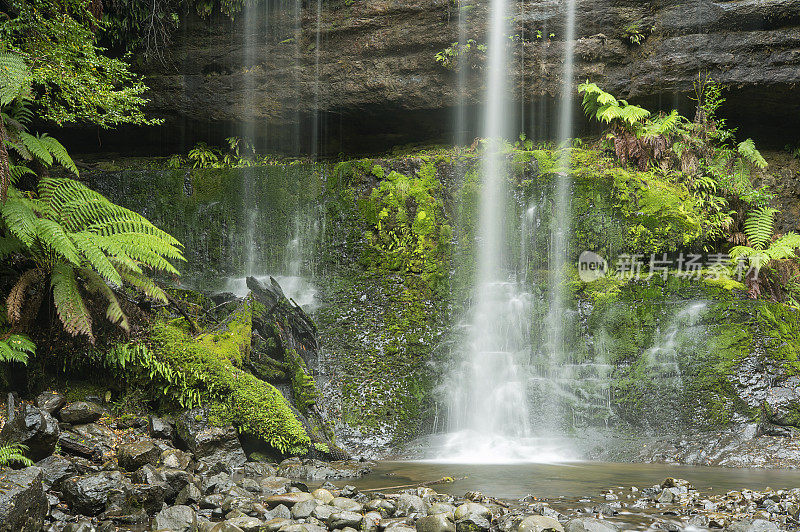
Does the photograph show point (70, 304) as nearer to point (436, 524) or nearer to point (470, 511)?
point (436, 524)

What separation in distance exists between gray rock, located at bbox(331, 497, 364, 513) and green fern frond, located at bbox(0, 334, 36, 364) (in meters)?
2.91

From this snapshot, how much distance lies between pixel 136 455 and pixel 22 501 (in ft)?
3.94

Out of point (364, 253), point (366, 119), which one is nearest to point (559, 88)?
point (366, 119)

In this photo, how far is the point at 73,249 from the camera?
15.9ft

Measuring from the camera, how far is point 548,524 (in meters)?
3.22

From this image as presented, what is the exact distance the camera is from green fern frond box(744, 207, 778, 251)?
312 inches

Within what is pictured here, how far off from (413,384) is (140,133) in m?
7.79

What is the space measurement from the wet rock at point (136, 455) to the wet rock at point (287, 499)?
1102 mm

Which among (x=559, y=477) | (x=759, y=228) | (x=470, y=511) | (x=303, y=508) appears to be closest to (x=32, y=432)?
(x=303, y=508)

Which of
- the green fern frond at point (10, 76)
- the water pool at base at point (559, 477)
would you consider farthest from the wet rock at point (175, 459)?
the green fern frond at point (10, 76)

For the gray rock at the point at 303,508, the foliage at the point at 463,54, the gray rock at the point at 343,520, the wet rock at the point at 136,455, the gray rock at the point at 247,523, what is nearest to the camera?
the gray rock at the point at 247,523

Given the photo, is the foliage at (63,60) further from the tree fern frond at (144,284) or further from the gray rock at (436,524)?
the gray rock at (436,524)

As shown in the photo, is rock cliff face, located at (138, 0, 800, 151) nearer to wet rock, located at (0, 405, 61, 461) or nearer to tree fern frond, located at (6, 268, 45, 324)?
tree fern frond, located at (6, 268, 45, 324)

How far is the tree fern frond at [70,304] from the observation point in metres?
4.77
